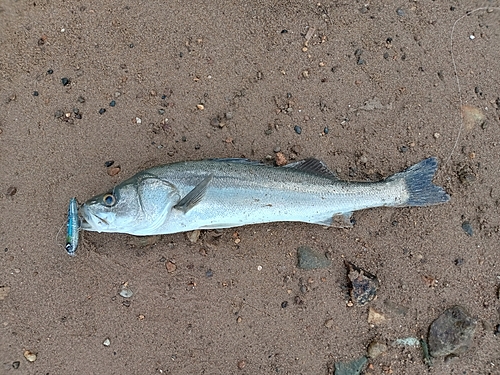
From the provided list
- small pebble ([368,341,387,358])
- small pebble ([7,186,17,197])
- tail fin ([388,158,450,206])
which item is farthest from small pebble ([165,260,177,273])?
tail fin ([388,158,450,206])

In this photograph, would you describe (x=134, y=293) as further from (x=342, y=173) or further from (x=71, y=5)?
(x=71, y=5)

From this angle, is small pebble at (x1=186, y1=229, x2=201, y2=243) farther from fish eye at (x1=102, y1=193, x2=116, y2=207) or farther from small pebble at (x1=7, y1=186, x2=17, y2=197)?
small pebble at (x1=7, y1=186, x2=17, y2=197)

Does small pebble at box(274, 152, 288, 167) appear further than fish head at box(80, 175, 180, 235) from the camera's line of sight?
Yes

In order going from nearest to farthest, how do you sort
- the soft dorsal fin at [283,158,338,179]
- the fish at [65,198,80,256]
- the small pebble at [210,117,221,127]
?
the fish at [65,198,80,256] < the soft dorsal fin at [283,158,338,179] < the small pebble at [210,117,221,127]

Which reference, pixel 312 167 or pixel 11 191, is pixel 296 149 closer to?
pixel 312 167

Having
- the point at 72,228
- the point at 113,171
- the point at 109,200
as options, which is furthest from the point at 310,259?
the point at 72,228

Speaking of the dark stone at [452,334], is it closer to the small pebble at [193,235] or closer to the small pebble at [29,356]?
the small pebble at [193,235]

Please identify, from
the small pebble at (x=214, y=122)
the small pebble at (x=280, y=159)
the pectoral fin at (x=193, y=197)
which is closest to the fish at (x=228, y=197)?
the pectoral fin at (x=193, y=197)
